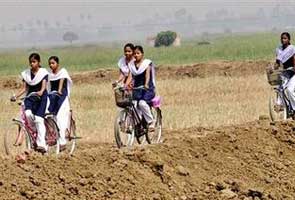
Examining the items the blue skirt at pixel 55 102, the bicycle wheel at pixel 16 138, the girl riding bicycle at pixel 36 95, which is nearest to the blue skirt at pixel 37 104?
the girl riding bicycle at pixel 36 95

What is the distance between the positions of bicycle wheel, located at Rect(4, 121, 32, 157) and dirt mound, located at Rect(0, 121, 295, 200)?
1.73 metres

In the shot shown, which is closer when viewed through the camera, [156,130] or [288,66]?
[156,130]

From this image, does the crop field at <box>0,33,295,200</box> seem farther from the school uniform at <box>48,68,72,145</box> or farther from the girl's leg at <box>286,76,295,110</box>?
the girl's leg at <box>286,76,295,110</box>

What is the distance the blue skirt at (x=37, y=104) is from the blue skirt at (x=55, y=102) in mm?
500

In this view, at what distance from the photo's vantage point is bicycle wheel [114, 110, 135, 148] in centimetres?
1413

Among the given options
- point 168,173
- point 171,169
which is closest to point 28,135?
point 171,169

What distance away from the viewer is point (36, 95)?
13.2 metres

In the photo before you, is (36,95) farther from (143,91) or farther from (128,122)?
(143,91)

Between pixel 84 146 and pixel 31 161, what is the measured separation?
5.30m

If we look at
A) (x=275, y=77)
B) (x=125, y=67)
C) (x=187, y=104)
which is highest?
(x=125, y=67)

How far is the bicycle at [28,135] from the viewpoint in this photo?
13.4 meters

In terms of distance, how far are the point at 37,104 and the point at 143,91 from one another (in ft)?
6.25

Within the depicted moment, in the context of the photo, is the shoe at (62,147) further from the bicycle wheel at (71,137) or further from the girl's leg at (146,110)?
the girl's leg at (146,110)

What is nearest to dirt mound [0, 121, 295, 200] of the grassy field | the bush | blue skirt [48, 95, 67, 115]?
blue skirt [48, 95, 67, 115]
